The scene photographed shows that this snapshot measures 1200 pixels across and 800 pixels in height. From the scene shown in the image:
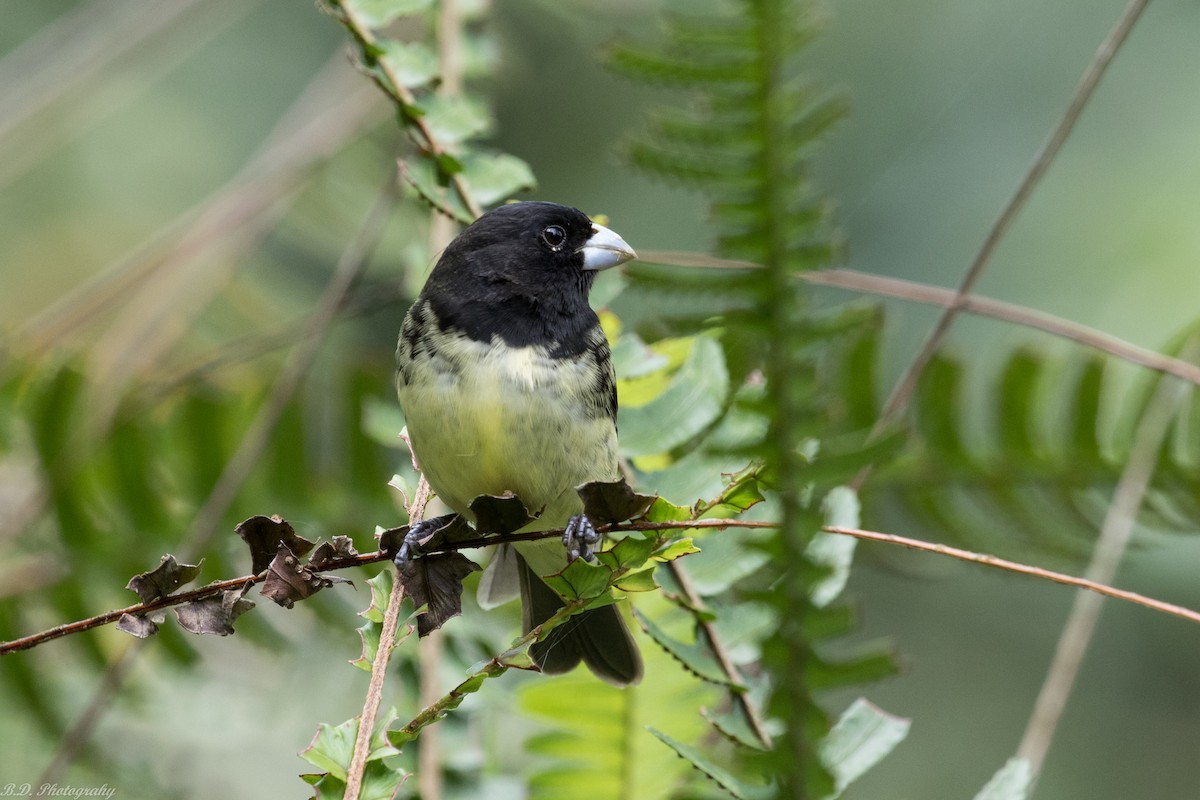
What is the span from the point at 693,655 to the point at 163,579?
861 millimetres

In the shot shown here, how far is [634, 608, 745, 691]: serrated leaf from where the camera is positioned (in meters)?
1.93

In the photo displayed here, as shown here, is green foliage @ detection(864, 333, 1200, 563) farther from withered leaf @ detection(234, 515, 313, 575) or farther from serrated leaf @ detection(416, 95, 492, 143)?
withered leaf @ detection(234, 515, 313, 575)

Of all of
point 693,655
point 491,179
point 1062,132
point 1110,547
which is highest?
point 491,179

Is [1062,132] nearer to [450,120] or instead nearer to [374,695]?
[450,120]

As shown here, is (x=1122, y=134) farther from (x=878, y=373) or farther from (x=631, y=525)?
(x=631, y=525)

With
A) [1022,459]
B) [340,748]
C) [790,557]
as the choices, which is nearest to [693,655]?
[340,748]

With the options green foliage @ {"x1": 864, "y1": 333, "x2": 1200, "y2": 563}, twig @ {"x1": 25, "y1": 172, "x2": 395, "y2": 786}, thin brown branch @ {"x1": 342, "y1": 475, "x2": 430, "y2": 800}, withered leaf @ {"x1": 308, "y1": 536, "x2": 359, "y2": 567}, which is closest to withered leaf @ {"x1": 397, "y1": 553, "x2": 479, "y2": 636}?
thin brown branch @ {"x1": 342, "y1": 475, "x2": 430, "y2": 800}

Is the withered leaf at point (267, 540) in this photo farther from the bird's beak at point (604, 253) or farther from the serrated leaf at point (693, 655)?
the bird's beak at point (604, 253)

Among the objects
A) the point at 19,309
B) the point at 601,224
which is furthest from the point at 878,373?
the point at 19,309

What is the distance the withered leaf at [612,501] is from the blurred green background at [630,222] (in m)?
1.94

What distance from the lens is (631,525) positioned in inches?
61.2

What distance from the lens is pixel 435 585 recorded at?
5.77 ft

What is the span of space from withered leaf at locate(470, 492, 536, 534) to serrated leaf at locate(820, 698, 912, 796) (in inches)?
20.4

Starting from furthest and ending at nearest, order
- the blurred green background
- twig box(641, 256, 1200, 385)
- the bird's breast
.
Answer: the blurred green background, twig box(641, 256, 1200, 385), the bird's breast
